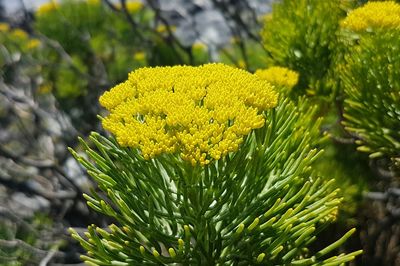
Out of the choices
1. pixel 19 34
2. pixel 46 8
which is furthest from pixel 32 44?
pixel 46 8

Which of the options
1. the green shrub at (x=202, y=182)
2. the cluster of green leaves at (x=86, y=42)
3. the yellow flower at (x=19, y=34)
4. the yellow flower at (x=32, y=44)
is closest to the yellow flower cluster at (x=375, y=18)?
the green shrub at (x=202, y=182)

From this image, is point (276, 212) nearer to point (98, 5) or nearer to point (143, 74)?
point (143, 74)

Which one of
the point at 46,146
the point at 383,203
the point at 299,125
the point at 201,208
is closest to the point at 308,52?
the point at 299,125

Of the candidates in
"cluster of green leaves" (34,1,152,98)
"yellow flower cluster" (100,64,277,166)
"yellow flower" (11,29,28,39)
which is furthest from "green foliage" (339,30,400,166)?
"yellow flower" (11,29,28,39)

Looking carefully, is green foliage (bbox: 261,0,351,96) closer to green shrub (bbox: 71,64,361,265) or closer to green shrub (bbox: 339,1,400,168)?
green shrub (bbox: 339,1,400,168)

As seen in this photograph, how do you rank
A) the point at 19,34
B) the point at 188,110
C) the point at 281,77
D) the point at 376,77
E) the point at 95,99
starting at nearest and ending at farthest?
the point at 188,110 → the point at 376,77 → the point at 281,77 → the point at 95,99 → the point at 19,34

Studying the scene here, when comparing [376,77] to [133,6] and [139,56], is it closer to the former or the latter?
[139,56]
